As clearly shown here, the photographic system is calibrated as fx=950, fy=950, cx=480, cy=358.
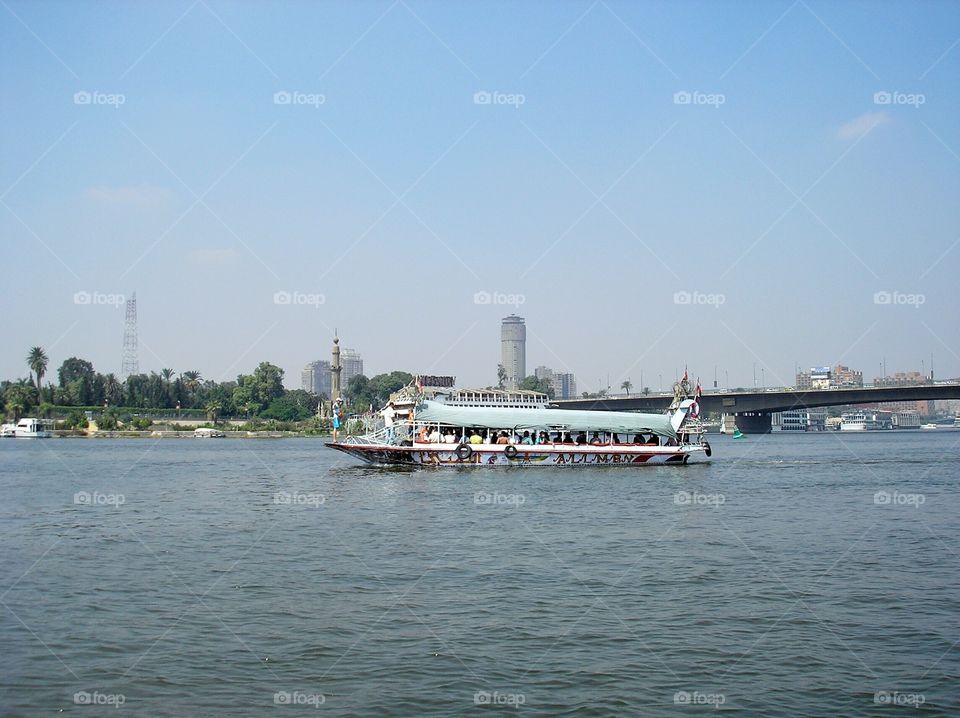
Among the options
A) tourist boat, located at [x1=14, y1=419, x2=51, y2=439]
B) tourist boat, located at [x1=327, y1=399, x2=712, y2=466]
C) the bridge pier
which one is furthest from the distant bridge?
tourist boat, located at [x1=14, y1=419, x2=51, y2=439]

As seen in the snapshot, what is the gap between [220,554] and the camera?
2709 cm

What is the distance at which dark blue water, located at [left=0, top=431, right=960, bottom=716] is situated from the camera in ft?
48.9

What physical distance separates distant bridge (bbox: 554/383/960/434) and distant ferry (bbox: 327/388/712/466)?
6338 cm

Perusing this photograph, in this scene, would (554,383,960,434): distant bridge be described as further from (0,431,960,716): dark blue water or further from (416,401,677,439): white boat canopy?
(0,431,960,716): dark blue water

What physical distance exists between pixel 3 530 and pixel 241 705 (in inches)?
871

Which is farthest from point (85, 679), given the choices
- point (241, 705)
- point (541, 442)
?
point (541, 442)

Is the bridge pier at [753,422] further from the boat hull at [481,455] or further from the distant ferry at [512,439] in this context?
the boat hull at [481,455]

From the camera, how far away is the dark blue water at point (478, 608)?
14891mm

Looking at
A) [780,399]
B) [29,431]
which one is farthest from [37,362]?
[780,399]

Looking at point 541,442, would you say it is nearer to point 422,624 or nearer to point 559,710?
point 422,624

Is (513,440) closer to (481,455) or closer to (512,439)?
(512,439)

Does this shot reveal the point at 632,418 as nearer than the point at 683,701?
No

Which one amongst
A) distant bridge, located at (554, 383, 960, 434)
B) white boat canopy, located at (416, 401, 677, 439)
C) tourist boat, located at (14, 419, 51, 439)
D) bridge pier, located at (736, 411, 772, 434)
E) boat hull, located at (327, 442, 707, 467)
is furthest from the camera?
bridge pier, located at (736, 411, 772, 434)

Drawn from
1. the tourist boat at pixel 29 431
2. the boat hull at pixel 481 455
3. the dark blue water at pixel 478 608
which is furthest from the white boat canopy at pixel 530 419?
the tourist boat at pixel 29 431
